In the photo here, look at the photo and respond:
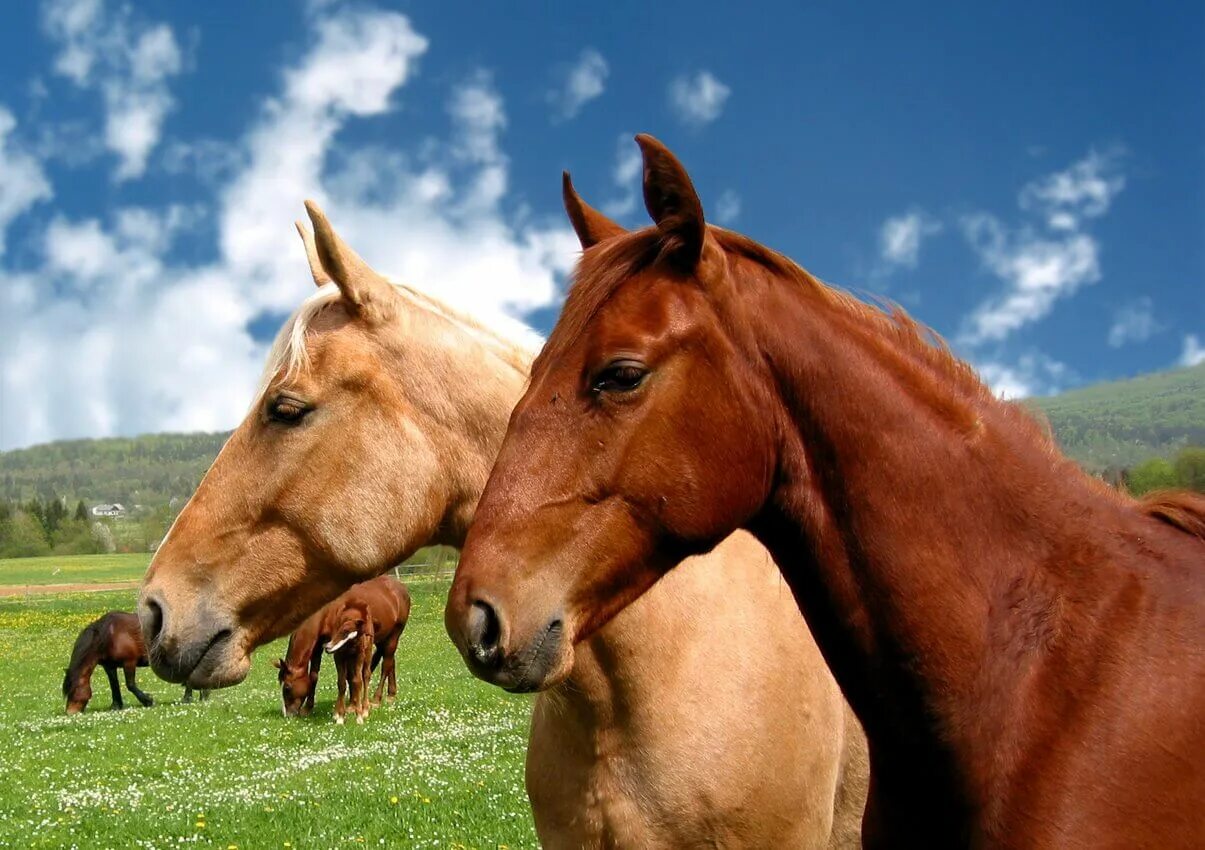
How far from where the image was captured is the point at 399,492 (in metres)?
3.38

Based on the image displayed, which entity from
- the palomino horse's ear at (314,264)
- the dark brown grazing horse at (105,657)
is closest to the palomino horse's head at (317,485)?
the palomino horse's ear at (314,264)

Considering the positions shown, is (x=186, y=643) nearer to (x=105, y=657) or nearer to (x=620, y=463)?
(x=620, y=463)

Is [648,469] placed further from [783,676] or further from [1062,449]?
[783,676]

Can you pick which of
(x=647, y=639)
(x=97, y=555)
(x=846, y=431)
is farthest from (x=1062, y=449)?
→ (x=97, y=555)

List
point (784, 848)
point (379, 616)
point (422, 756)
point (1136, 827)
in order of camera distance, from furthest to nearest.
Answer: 1. point (379, 616)
2. point (422, 756)
3. point (784, 848)
4. point (1136, 827)

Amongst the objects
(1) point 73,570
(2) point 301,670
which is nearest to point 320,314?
(2) point 301,670

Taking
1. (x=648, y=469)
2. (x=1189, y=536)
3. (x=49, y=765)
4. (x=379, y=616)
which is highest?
(x=648, y=469)

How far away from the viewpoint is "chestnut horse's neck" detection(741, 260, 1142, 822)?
2.09 meters

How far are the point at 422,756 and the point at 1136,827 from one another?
1163 centimetres

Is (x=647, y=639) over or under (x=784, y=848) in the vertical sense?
over

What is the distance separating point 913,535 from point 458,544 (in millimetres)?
2006

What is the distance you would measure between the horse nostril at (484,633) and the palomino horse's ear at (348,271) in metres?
1.83

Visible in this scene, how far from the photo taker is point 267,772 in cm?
1173

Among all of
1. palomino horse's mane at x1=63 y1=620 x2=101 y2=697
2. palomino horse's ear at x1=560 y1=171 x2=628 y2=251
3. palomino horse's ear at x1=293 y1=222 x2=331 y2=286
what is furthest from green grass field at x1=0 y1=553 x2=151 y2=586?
palomino horse's ear at x1=560 y1=171 x2=628 y2=251
